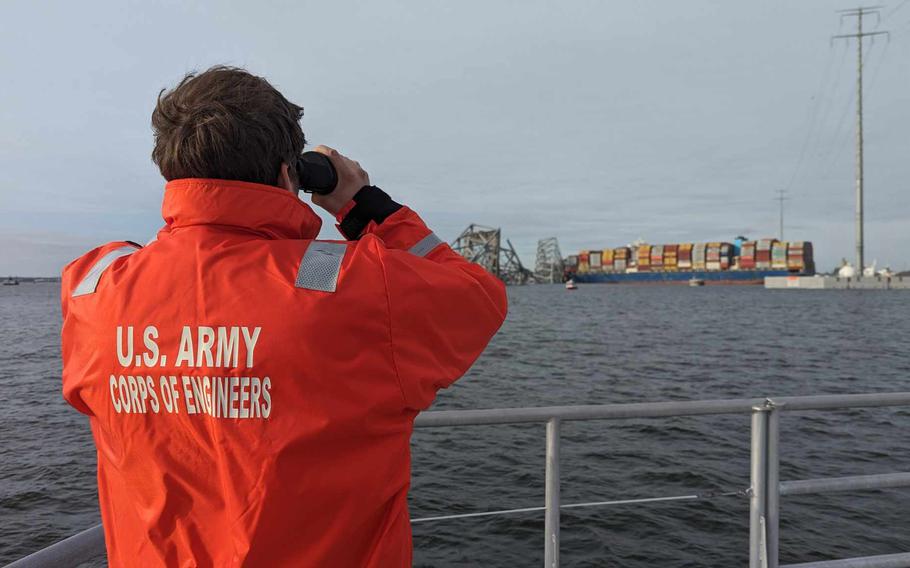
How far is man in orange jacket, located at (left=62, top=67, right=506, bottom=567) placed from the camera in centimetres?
96

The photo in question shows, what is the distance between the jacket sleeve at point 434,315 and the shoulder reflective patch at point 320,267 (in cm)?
8

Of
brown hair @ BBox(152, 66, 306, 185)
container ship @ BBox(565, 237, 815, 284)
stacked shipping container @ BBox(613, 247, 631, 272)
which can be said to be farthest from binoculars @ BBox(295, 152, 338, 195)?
stacked shipping container @ BBox(613, 247, 631, 272)

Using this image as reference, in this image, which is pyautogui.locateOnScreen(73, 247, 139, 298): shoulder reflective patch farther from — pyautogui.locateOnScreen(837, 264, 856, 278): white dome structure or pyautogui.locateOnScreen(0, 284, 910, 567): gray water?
pyautogui.locateOnScreen(837, 264, 856, 278): white dome structure

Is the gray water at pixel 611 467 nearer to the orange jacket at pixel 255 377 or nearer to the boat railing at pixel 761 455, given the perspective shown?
the boat railing at pixel 761 455

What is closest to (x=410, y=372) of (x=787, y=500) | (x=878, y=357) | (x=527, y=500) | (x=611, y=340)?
(x=527, y=500)

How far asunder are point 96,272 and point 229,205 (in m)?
0.27

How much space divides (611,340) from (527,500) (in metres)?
Answer: 19.1

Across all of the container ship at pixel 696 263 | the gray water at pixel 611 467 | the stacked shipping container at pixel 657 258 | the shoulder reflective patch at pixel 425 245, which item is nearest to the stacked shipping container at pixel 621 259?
the container ship at pixel 696 263

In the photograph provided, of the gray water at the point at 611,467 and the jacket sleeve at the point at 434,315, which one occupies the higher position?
the jacket sleeve at the point at 434,315

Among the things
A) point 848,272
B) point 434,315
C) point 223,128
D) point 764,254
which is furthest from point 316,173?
point 764,254

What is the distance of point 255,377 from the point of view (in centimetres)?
96

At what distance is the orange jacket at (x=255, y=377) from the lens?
963 mm

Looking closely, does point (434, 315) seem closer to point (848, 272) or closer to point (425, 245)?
point (425, 245)

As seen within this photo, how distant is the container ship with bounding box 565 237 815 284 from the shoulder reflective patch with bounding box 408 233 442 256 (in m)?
104
